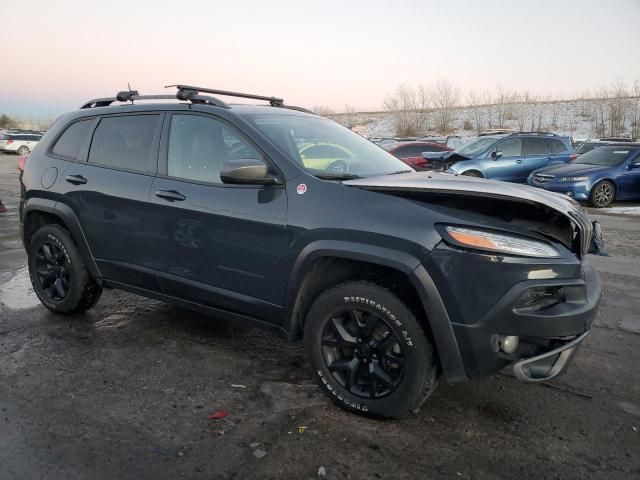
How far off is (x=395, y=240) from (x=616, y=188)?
466 inches

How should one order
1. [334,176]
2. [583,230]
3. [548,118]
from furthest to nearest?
[548,118]
[334,176]
[583,230]

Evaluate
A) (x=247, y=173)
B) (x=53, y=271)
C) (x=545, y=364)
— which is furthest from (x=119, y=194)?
(x=545, y=364)

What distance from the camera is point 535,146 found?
14.2 m

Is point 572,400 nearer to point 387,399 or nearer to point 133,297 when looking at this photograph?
point 387,399

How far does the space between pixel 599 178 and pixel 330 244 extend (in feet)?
37.7

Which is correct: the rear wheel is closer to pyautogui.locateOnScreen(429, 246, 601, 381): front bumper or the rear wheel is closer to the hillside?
pyautogui.locateOnScreen(429, 246, 601, 381): front bumper

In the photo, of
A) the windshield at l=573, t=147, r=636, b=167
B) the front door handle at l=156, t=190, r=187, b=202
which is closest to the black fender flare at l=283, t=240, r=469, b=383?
the front door handle at l=156, t=190, r=187, b=202

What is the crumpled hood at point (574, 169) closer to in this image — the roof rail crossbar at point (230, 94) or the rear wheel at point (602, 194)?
the rear wheel at point (602, 194)

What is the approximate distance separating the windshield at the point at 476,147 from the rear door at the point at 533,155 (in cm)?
93

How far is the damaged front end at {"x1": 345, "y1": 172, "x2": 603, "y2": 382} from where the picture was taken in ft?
8.00

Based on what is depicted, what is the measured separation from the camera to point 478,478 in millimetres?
2361

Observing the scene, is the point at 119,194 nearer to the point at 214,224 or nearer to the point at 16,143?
the point at 214,224

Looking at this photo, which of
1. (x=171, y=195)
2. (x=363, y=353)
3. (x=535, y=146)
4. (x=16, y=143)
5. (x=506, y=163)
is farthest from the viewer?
(x=16, y=143)

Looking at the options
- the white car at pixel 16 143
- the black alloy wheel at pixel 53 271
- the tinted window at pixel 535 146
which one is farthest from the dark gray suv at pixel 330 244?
the white car at pixel 16 143
